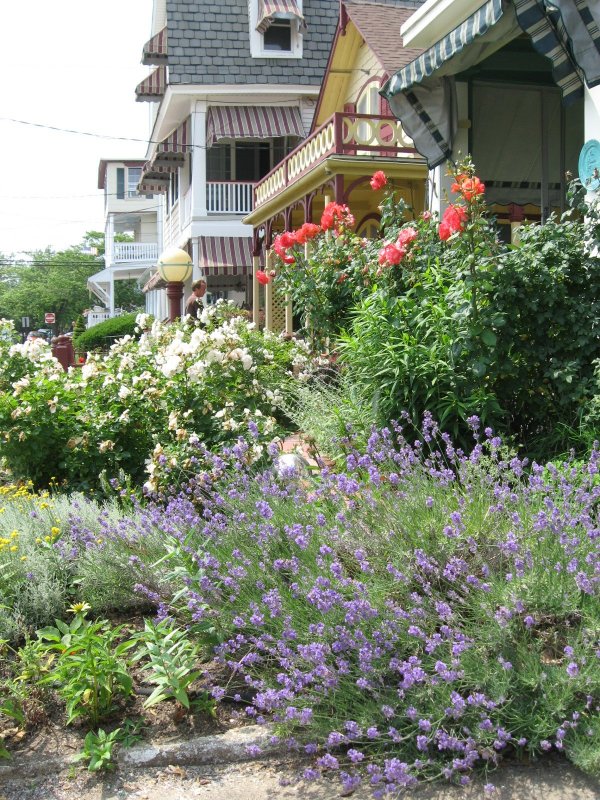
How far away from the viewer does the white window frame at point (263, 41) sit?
22.9m

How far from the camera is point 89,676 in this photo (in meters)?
3.55

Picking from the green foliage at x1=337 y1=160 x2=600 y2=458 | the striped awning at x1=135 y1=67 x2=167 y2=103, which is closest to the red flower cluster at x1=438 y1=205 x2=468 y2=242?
the green foliage at x1=337 y1=160 x2=600 y2=458

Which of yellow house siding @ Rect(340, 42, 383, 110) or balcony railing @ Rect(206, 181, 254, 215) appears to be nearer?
yellow house siding @ Rect(340, 42, 383, 110)

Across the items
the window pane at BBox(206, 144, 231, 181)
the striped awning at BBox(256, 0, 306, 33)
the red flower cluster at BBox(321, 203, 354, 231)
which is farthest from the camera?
the window pane at BBox(206, 144, 231, 181)

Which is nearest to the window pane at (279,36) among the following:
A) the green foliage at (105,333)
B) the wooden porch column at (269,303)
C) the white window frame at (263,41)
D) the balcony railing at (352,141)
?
the white window frame at (263,41)

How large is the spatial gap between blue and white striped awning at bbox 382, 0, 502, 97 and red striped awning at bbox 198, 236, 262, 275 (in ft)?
45.9

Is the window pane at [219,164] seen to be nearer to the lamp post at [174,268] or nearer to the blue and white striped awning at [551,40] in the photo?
the lamp post at [174,268]

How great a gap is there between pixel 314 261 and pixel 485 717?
663 centimetres

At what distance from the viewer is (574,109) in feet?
38.7

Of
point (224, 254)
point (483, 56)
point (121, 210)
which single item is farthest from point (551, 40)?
point (121, 210)

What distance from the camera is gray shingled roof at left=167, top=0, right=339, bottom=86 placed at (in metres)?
22.6

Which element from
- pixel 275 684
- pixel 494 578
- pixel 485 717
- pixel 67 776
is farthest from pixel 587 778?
pixel 67 776

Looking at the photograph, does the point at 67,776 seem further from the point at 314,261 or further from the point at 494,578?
Result: the point at 314,261

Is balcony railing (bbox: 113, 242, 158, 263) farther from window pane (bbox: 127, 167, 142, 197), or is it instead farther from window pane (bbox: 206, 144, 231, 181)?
window pane (bbox: 206, 144, 231, 181)
